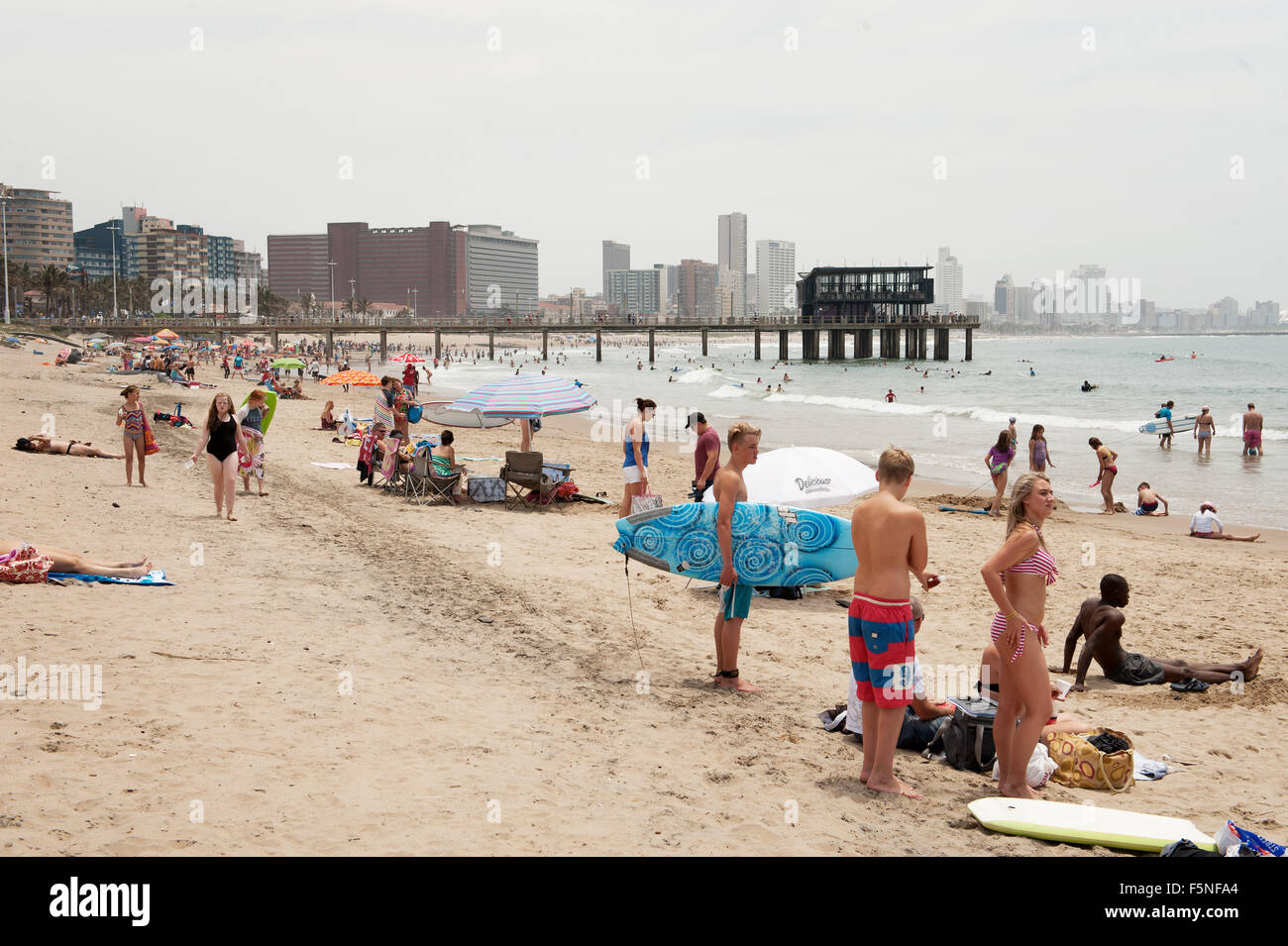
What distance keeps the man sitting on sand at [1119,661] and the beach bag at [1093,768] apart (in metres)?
1.63

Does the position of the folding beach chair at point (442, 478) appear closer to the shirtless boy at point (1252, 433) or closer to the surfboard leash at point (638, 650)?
the surfboard leash at point (638, 650)

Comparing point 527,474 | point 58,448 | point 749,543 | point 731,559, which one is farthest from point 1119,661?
point 58,448

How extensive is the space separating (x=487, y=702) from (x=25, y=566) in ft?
12.4

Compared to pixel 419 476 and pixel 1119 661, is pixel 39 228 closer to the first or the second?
pixel 419 476

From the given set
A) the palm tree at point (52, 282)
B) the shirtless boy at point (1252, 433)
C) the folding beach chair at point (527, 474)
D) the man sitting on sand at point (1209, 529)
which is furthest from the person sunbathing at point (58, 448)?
the palm tree at point (52, 282)

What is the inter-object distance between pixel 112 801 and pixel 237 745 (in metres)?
0.72

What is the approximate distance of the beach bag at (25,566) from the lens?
22.1 ft

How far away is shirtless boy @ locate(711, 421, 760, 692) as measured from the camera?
222 inches

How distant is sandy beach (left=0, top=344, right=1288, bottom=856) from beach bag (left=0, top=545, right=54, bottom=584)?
0.19 meters

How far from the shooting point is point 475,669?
607 centimetres

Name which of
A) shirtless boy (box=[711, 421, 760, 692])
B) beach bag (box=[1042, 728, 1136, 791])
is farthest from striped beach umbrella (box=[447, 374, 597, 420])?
beach bag (box=[1042, 728, 1136, 791])

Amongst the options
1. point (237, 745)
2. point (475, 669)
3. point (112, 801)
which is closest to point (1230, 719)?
point (475, 669)

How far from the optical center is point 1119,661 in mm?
6645
